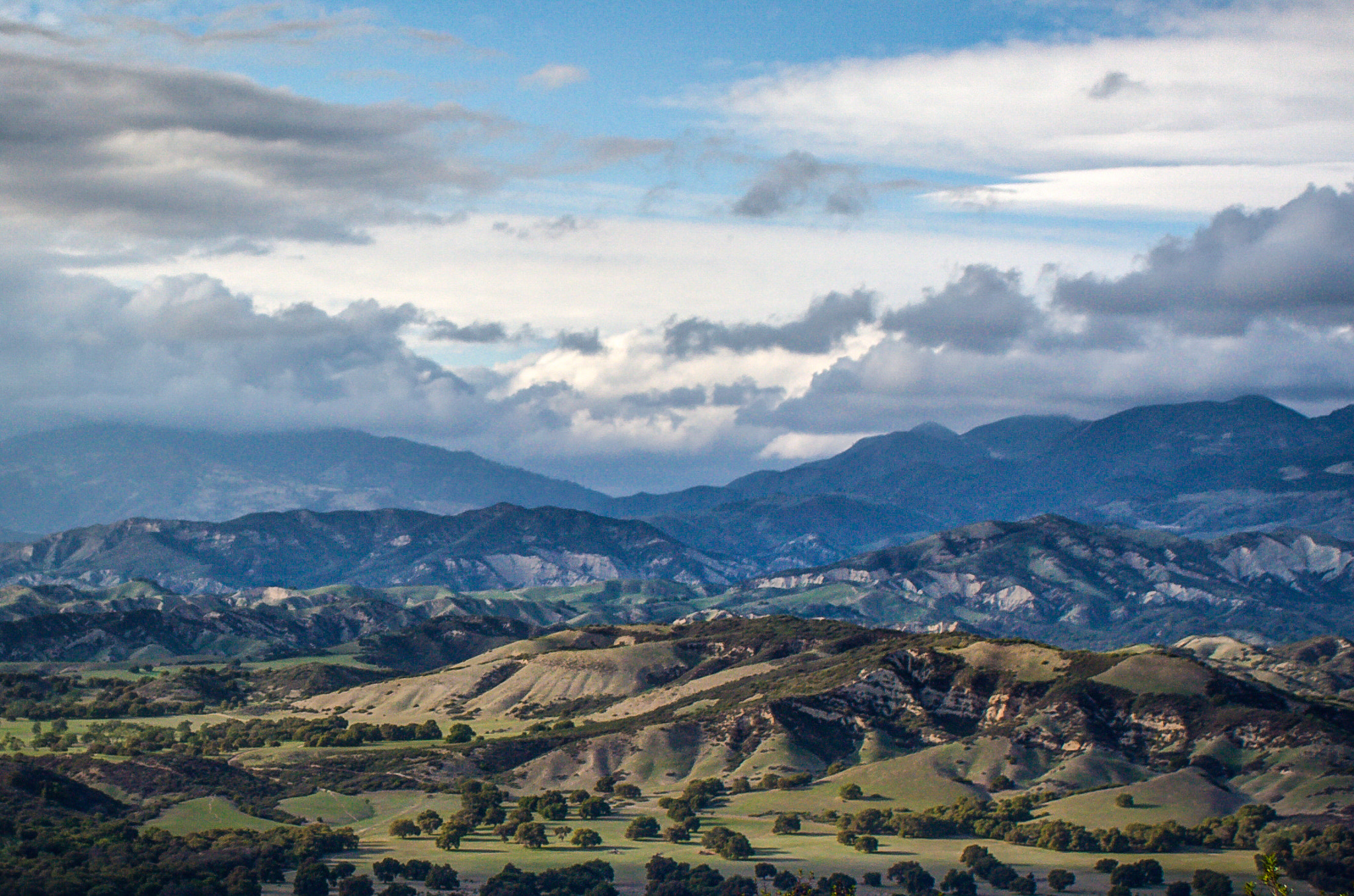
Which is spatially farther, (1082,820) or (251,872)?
(1082,820)

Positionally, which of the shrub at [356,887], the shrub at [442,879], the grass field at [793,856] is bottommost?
the grass field at [793,856]

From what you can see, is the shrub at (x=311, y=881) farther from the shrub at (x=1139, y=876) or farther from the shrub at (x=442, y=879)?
the shrub at (x=1139, y=876)

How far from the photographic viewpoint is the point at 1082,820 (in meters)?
198

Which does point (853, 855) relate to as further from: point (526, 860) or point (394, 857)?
point (394, 857)

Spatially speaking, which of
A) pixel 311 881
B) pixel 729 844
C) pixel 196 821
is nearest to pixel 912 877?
pixel 729 844

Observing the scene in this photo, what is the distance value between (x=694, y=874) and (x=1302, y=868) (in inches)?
2653

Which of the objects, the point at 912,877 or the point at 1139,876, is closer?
the point at 1139,876

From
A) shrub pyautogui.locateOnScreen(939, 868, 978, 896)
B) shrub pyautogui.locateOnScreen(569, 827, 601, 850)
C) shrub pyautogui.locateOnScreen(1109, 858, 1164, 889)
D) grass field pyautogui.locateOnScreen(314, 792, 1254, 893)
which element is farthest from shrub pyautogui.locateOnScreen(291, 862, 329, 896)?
shrub pyautogui.locateOnScreen(1109, 858, 1164, 889)

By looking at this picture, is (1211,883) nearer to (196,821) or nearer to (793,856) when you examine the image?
(793,856)

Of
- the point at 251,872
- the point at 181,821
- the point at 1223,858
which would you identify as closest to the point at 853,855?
the point at 1223,858

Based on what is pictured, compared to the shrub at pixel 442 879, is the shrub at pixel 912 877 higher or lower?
lower

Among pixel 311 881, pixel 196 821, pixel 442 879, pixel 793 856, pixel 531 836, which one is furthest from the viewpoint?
pixel 531 836

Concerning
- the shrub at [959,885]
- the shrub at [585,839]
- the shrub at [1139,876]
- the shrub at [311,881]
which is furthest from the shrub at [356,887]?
the shrub at [1139,876]

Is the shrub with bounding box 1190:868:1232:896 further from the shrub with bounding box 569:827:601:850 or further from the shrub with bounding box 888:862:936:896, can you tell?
the shrub with bounding box 569:827:601:850
